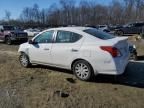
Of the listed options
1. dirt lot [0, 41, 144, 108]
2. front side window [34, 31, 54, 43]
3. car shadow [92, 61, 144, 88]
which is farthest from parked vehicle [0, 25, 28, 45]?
car shadow [92, 61, 144, 88]

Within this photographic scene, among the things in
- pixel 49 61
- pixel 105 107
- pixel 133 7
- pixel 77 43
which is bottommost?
pixel 105 107

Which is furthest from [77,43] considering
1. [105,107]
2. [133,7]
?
[133,7]

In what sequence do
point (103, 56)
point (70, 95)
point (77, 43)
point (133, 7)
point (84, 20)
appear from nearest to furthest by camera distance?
point (70, 95) < point (103, 56) < point (77, 43) < point (133, 7) < point (84, 20)

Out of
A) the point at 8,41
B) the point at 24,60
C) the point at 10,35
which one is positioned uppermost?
the point at 10,35

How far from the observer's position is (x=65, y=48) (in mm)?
8453

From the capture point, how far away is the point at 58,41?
29.0 ft

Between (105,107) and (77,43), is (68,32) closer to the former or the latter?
(77,43)

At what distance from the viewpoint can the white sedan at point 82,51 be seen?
24.8 feet

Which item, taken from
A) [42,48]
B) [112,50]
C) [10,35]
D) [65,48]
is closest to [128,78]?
[112,50]

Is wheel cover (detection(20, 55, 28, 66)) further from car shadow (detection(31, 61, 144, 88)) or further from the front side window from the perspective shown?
car shadow (detection(31, 61, 144, 88))

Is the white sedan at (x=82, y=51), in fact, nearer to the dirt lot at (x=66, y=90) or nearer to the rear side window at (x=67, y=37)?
the rear side window at (x=67, y=37)

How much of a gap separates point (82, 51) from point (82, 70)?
1.86ft

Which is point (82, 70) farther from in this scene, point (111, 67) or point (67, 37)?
point (67, 37)

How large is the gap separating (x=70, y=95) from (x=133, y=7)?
3290 inches
